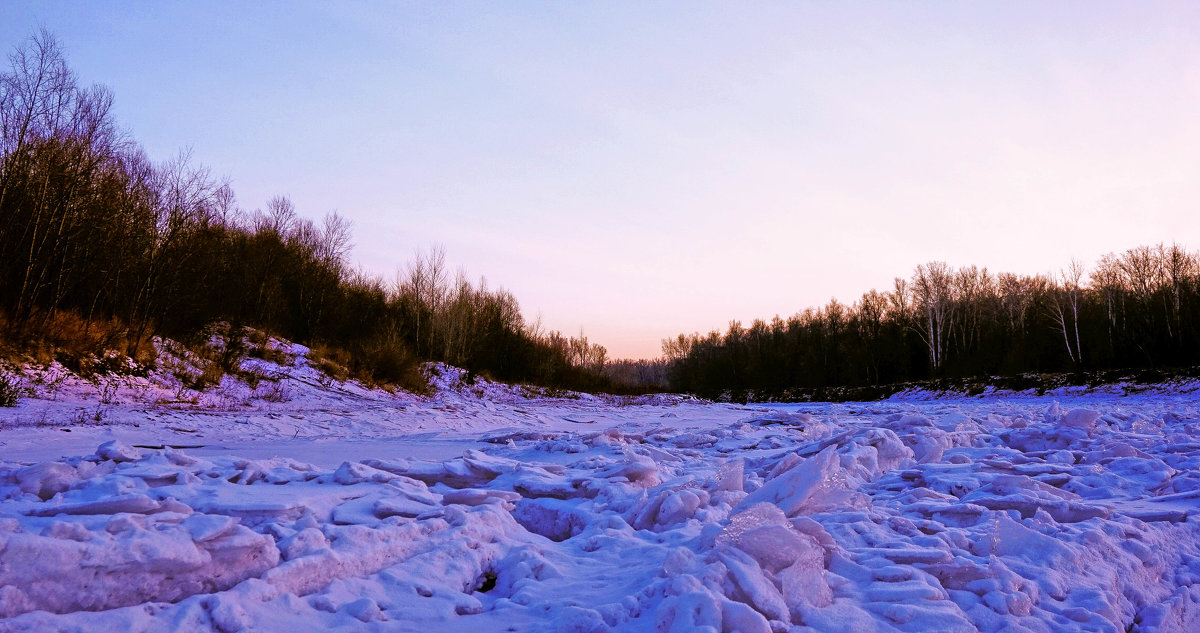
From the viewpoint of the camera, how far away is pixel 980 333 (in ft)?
141

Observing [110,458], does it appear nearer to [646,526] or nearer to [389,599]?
[389,599]

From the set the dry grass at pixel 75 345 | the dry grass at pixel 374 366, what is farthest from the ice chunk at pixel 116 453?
the dry grass at pixel 374 366

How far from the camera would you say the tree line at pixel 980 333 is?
97.6ft

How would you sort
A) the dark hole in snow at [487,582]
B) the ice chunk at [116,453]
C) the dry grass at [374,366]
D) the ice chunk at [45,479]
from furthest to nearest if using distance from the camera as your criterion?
the dry grass at [374,366] < the ice chunk at [116,453] < the ice chunk at [45,479] < the dark hole in snow at [487,582]

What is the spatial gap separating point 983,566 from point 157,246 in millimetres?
17904

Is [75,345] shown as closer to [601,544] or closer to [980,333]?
[601,544]

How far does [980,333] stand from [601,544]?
4799 centimetres

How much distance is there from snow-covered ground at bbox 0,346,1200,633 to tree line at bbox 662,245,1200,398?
3164cm

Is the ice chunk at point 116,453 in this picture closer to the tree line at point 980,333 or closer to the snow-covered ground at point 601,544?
the snow-covered ground at point 601,544

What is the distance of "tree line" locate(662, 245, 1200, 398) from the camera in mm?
29750

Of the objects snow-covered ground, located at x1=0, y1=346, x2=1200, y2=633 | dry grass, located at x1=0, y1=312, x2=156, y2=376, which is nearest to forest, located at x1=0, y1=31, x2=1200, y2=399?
→ dry grass, located at x1=0, y1=312, x2=156, y2=376

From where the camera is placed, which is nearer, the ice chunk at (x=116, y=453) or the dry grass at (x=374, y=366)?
the ice chunk at (x=116, y=453)

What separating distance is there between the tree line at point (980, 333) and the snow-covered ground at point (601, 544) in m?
31.6

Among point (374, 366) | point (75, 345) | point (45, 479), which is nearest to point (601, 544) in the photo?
point (45, 479)
